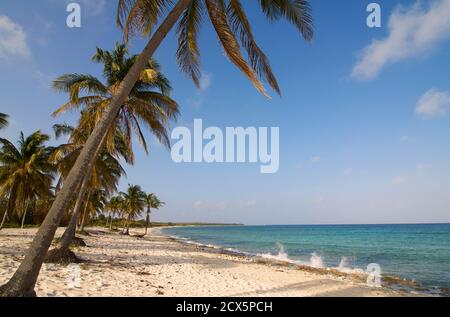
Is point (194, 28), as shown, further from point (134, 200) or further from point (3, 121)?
point (134, 200)

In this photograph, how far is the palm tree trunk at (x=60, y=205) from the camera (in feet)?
17.1

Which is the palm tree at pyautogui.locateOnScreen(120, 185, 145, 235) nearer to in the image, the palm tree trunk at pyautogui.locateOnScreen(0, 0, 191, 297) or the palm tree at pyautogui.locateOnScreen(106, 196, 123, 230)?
the palm tree at pyautogui.locateOnScreen(106, 196, 123, 230)

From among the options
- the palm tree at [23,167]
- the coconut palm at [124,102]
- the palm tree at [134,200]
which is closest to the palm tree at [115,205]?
the palm tree at [134,200]

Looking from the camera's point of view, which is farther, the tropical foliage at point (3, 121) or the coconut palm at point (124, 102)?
the tropical foliage at point (3, 121)

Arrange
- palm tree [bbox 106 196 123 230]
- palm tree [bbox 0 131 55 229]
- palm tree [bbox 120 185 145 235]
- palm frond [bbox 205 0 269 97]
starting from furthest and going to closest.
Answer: palm tree [bbox 106 196 123 230]
palm tree [bbox 120 185 145 235]
palm tree [bbox 0 131 55 229]
palm frond [bbox 205 0 269 97]

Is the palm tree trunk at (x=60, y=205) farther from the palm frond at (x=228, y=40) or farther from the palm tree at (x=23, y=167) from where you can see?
the palm tree at (x=23, y=167)

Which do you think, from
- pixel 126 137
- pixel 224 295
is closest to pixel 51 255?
pixel 224 295

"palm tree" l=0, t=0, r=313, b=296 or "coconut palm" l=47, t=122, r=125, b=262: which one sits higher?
"palm tree" l=0, t=0, r=313, b=296

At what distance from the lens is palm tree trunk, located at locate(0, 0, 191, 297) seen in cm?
520

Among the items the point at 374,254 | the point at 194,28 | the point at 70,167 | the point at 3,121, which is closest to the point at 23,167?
the point at 3,121

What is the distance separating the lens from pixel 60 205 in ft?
19.0

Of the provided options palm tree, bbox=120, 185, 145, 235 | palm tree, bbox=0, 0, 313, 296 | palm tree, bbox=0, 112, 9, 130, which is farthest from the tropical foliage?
palm tree, bbox=120, 185, 145, 235

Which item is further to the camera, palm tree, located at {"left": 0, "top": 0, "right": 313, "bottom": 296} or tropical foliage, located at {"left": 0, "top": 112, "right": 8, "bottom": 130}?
tropical foliage, located at {"left": 0, "top": 112, "right": 8, "bottom": 130}
